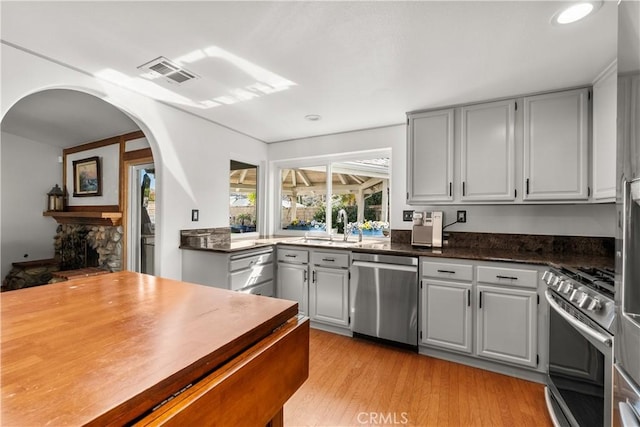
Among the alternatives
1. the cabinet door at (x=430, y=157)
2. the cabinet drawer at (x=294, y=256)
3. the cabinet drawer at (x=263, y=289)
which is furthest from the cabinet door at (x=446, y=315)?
the cabinet drawer at (x=263, y=289)

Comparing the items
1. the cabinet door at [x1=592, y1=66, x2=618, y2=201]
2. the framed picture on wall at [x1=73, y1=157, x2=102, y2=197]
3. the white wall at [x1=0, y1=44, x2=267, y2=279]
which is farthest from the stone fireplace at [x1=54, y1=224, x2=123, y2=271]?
the cabinet door at [x1=592, y1=66, x2=618, y2=201]

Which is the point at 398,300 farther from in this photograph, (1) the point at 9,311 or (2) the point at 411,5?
(1) the point at 9,311

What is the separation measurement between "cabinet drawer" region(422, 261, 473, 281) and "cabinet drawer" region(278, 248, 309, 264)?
1243mm

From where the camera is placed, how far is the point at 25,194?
4.76m

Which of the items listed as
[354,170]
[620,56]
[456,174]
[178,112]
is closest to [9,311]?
[620,56]

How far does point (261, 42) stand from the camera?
1738 mm

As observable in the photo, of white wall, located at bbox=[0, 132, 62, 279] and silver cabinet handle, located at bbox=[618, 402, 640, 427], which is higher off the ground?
white wall, located at bbox=[0, 132, 62, 279]

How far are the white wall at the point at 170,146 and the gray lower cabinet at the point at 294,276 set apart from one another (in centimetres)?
91

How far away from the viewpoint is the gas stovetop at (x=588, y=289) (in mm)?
1309

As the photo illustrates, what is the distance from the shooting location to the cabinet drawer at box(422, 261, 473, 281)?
7.66ft

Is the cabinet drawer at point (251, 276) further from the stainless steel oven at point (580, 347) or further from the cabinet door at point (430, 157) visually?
the stainless steel oven at point (580, 347)

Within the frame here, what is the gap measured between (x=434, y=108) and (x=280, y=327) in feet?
8.51

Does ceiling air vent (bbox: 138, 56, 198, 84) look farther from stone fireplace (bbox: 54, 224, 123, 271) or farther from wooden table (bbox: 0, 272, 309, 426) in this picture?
stone fireplace (bbox: 54, 224, 123, 271)

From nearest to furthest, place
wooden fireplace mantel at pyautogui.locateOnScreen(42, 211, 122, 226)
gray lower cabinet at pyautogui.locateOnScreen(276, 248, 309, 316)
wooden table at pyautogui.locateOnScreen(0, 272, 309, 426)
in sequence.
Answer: wooden table at pyautogui.locateOnScreen(0, 272, 309, 426)
gray lower cabinet at pyautogui.locateOnScreen(276, 248, 309, 316)
wooden fireplace mantel at pyautogui.locateOnScreen(42, 211, 122, 226)
